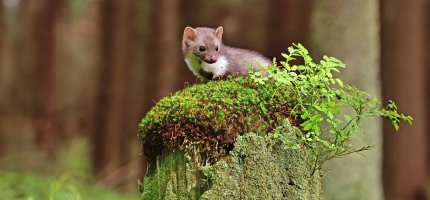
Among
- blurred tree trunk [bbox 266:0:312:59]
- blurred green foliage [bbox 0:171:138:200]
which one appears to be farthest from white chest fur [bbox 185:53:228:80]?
blurred tree trunk [bbox 266:0:312:59]

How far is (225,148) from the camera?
15.2 feet

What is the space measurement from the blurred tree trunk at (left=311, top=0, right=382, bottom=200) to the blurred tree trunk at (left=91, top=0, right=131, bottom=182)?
9.87 meters

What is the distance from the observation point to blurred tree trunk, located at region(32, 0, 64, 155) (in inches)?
847

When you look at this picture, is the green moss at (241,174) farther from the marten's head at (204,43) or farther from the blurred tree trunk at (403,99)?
the blurred tree trunk at (403,99)

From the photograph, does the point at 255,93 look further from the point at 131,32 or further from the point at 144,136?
the point at 131,32

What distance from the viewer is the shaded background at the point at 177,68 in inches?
336

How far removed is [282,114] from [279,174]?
17.5 inches

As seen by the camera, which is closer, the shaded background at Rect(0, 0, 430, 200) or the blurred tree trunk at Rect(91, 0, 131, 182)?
the shaded background at Rect(0, 0, 430, 200)

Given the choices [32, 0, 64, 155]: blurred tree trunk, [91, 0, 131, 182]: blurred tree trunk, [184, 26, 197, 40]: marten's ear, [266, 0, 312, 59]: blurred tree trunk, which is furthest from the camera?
[32, 0, 64, 155]: blurred tree trunk

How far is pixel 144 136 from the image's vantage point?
16.6 feet

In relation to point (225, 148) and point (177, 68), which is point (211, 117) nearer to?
point (225, 148)

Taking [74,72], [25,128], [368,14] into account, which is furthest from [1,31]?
[368,14]

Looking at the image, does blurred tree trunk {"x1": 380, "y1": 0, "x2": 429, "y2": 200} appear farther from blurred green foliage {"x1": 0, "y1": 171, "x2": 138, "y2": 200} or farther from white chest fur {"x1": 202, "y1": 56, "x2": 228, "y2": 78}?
white chest fur {"x1": 202, "y1": 56, "x2": 228, "y2": 78}

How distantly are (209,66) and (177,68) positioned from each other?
12449mm
